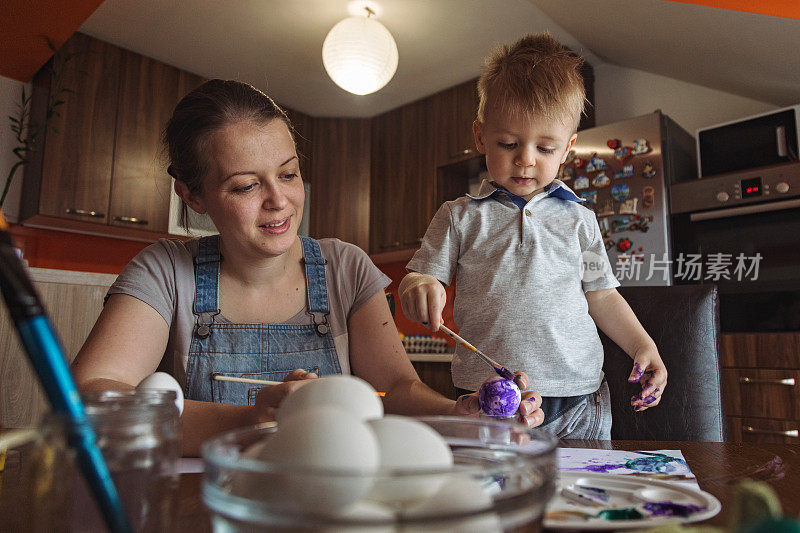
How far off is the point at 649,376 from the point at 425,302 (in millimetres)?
490

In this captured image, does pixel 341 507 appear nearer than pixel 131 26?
Yes

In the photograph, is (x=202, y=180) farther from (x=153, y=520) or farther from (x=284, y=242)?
(x=153, y=520)

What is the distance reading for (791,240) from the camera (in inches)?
97.8

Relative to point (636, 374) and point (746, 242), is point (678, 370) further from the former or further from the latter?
point (746, 242)

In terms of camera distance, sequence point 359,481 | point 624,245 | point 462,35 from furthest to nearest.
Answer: point 462,35 → point 624,245 → point 359,481

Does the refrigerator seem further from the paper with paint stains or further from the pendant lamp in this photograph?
the paper with paint stains

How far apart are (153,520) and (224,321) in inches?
32.4

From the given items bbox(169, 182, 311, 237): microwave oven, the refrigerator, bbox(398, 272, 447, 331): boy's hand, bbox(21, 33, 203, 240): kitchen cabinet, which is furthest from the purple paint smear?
bbox(169, 182, 311, 237): microwave oven

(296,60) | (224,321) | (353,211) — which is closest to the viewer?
(224,321)

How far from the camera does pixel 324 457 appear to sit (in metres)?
0.25

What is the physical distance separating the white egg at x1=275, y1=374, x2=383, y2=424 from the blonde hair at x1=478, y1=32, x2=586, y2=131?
96 cm

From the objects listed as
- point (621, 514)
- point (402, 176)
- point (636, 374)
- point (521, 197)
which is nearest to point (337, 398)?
point (621, 514)

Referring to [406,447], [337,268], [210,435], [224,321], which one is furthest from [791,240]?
[406,447]

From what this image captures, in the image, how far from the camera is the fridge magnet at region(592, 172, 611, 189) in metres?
3.04
